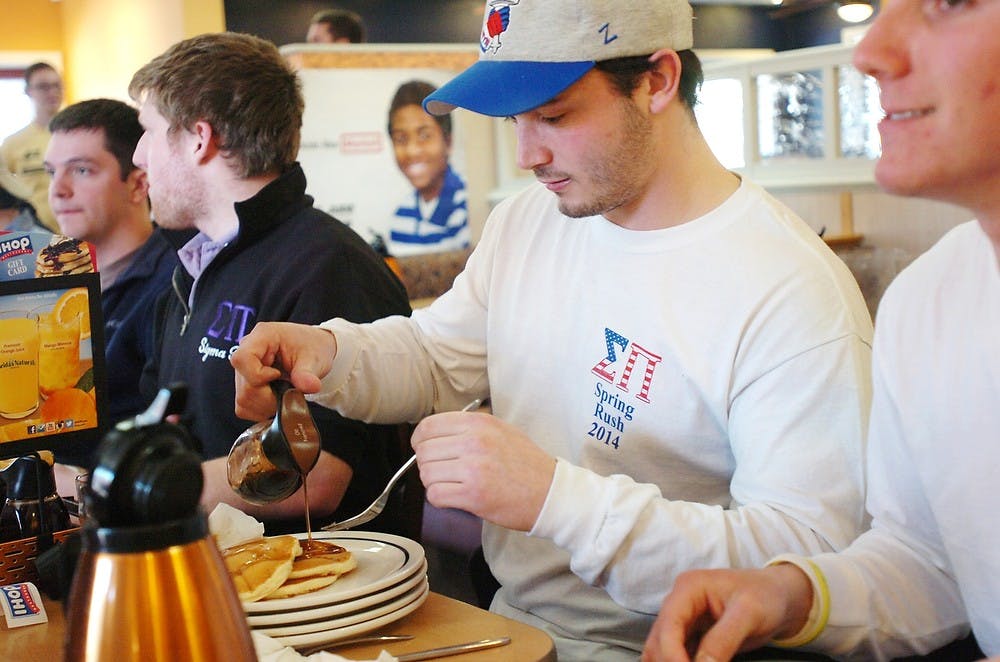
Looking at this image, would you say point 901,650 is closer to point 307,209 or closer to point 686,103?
point 686,103

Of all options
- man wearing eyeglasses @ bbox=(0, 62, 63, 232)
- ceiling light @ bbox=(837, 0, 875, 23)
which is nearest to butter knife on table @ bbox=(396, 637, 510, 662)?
man wearing eyeglasses @ bbox=(0, 62, 63, 232)

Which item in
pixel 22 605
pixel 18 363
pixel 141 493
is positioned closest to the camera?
pixel 141 493

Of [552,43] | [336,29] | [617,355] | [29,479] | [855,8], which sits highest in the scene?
[855,8]

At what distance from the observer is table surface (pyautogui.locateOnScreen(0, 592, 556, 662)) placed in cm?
112

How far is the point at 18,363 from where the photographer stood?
153 centimetres

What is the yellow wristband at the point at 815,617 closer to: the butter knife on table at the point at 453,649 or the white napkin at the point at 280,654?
the butter knife on table at the point at 453,649

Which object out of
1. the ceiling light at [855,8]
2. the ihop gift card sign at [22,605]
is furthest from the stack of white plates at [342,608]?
the ceiling light at [855,8]

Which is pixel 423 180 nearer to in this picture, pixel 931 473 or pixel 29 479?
pixel 29 479

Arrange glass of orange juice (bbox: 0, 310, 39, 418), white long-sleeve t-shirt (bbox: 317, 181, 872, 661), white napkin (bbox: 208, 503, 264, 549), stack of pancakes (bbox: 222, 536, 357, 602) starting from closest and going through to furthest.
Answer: stack of pancakes (bbox: 222, 536, 357, 602) → white long-sleeve t-shirt (bbox: 317, 181, 872, 661) → white napkin (bbox: 208, 503, 264, 549) → glass of orange juice (bbox: 0, 310, 39, 418)

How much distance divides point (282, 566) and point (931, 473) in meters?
0.69

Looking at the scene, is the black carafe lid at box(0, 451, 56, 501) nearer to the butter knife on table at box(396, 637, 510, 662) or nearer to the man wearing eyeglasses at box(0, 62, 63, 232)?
the butter knife on table at box(396, 637, 510, 662)

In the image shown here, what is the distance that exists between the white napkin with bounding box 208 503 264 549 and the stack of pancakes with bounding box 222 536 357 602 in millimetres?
92

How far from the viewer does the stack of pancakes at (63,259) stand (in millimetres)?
1576

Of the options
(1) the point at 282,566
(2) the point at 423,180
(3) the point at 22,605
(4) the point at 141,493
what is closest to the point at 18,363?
(3) the point at 22,605
